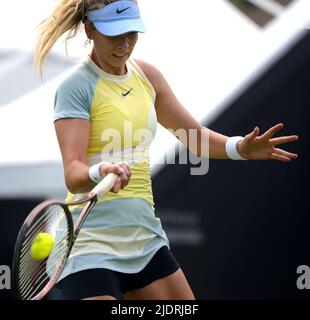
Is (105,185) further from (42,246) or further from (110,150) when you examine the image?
(42,246)

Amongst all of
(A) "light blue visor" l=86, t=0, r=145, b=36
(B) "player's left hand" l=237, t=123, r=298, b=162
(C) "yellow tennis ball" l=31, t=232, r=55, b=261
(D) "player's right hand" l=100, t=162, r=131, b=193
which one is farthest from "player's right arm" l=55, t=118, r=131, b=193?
(B) "player's left hand" l=237, t=123, r=298, b=162

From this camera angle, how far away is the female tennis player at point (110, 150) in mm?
4223

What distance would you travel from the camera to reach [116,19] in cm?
431

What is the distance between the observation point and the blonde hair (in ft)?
14.4

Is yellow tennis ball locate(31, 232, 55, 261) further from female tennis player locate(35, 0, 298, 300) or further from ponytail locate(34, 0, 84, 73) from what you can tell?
ponytail locate(34, 0, 84, 73)

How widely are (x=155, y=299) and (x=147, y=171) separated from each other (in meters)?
0.41

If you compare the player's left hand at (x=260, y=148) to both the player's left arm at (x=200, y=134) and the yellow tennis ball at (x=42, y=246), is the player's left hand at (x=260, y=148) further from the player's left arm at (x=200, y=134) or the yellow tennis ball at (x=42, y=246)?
the yellow tennis ball at (x=42, y=246)

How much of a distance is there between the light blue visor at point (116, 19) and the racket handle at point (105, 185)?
48cm

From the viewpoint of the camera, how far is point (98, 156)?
431 cm

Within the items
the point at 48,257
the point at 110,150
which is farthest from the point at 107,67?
the point at 48,257

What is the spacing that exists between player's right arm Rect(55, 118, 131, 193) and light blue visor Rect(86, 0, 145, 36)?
0.31 meters

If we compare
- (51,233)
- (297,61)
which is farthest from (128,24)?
(297,61)

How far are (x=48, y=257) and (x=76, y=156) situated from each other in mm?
368

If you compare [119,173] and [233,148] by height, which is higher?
[233,148]
